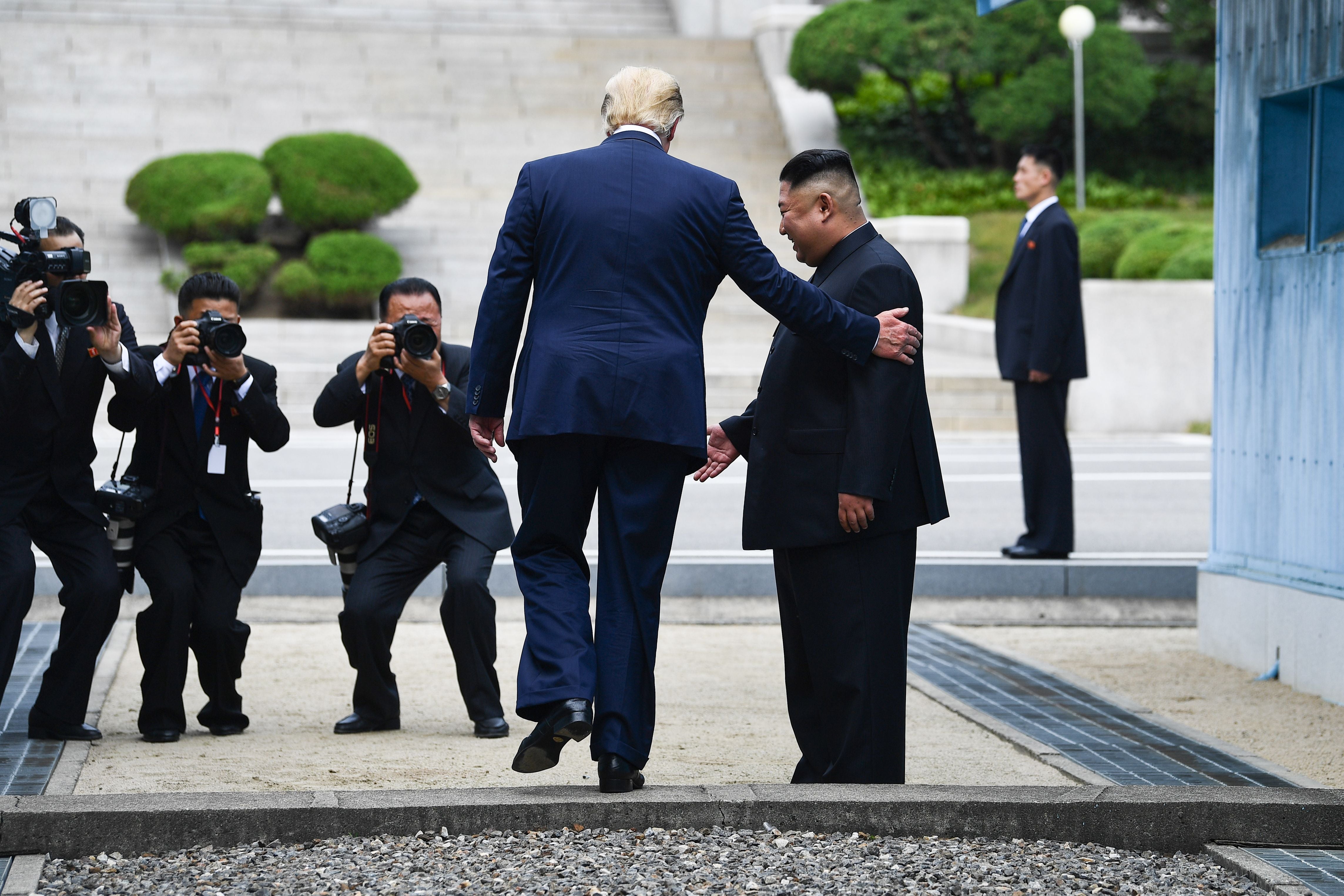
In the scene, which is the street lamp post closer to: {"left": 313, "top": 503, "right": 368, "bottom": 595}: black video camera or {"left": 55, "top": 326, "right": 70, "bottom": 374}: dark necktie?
{"left": 313, "top": 503, "right": 368, "bottom": 595}: black video camera

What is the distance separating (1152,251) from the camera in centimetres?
1834

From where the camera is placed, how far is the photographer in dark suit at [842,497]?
4.47 meters

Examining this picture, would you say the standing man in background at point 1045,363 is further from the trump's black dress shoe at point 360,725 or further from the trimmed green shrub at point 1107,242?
the trimmed green shrub at point 1107,242

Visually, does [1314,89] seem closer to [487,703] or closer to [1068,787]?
[1068,787]

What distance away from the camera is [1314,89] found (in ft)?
21.0

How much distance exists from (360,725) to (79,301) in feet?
5.63

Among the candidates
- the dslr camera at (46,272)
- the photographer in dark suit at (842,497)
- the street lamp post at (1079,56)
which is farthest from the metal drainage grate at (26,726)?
the street lamp post at (1079,56)

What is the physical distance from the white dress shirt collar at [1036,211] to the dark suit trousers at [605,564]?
496 centimetres

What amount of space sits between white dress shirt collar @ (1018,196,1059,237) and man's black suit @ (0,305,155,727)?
5041mm

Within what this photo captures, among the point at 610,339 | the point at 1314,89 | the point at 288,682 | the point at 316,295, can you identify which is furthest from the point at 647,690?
the point at 316,295

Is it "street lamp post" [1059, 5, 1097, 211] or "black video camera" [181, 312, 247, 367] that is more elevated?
"street lamp post" [1059, 5, 1097, 211]

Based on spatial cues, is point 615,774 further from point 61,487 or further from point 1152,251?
point 1152,251

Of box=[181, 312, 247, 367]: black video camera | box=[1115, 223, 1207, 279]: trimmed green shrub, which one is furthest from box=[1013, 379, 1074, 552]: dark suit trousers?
box=[1115, 223, 1207, 279]: trimmed green shrub

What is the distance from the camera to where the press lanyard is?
5629 mm
